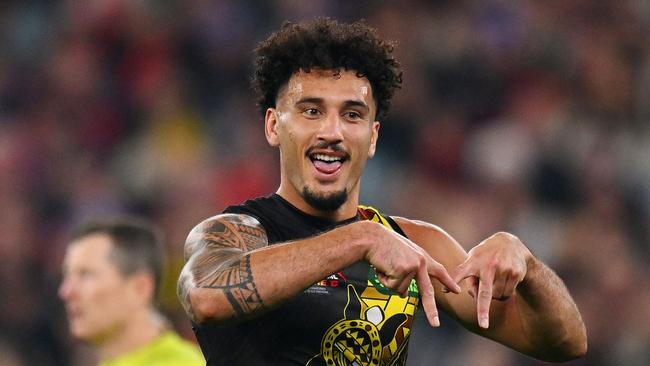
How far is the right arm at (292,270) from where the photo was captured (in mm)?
3520

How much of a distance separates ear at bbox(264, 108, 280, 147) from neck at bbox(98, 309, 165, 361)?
2.41 meters

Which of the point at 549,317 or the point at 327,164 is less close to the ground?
the point at 327,164

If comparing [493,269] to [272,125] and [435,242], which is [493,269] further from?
[272,125]

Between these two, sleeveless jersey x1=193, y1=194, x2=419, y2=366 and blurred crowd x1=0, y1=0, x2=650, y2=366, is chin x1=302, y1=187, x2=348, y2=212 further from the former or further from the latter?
blurred crowd x1=0, y1=0, x2=650, y2=366

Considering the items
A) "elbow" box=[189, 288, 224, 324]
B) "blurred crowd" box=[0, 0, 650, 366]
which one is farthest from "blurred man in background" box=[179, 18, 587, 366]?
"blurred crowd" box=[0, 0, 650, 366]

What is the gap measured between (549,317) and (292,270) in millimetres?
1314

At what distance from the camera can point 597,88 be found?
10367 millimetres

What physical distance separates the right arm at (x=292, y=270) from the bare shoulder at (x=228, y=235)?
18cm

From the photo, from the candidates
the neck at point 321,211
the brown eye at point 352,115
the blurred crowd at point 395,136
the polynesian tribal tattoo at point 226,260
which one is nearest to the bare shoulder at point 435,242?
the neck at point 321,211

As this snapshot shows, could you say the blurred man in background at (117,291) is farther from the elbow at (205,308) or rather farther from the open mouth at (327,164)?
the elbow at (205,308)

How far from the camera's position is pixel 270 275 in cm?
358

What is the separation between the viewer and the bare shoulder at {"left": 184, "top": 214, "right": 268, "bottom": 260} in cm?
396

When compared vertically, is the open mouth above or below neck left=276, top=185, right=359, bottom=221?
above

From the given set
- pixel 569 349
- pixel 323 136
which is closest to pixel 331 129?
pixel 323 136
